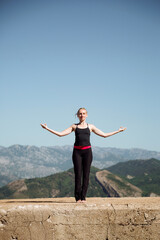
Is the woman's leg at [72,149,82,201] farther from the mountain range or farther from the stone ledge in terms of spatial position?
the mountain range

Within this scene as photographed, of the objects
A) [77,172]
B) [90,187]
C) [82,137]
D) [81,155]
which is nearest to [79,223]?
[77,172]

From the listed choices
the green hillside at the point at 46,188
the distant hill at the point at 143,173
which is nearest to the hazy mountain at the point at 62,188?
the green hillside at the point at 46,188

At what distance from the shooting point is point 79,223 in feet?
16.6

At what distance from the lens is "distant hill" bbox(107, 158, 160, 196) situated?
96.6 meters

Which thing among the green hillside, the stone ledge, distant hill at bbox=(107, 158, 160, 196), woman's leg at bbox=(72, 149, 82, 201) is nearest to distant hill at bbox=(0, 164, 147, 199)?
the green hillside

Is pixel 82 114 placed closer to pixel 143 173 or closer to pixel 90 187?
pixel 90 187

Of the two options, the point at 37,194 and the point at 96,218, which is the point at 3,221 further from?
the point at 37,194

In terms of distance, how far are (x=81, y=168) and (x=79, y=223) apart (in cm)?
161

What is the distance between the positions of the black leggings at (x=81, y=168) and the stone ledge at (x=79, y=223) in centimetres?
116

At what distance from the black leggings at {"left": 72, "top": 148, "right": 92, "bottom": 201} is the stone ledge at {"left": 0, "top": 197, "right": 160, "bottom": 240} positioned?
1157 millimetres

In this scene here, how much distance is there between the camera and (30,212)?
16.8 ft

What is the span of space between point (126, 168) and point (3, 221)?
165 m

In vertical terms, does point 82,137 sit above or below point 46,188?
above

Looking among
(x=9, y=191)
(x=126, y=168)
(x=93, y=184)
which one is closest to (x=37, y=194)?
(x=9, y=191)
